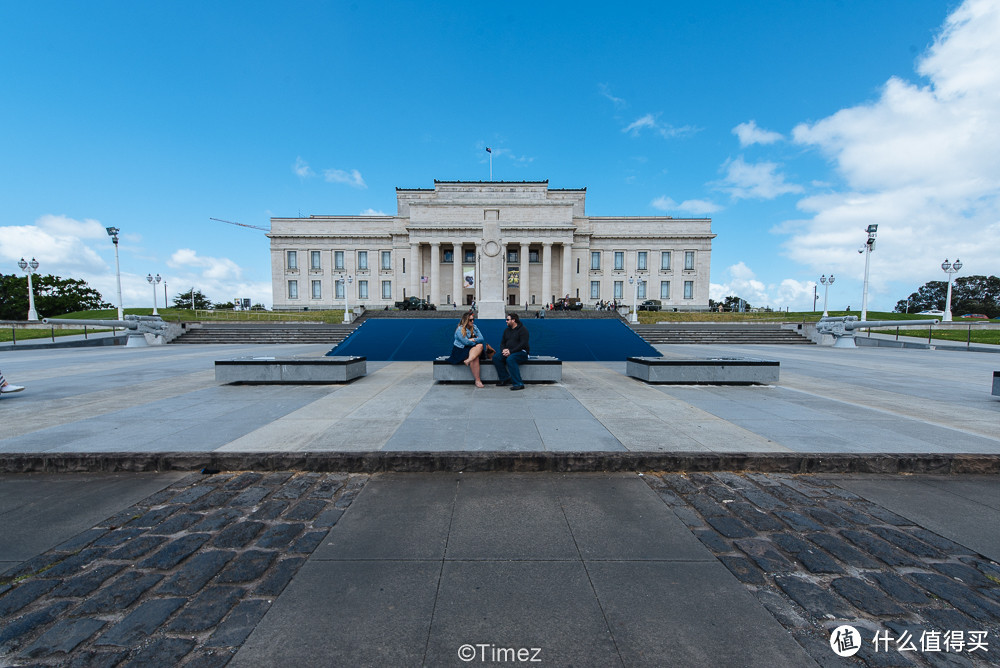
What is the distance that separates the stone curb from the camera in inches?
177

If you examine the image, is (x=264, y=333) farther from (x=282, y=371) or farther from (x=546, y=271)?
(x=546, y=271)

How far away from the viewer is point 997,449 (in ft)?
16.0

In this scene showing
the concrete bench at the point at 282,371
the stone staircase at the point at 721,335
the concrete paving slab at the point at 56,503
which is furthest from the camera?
the stone staircase at the point at 721,335

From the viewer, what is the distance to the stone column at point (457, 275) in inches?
2285

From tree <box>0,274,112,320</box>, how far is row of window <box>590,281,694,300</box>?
73687 millimetres

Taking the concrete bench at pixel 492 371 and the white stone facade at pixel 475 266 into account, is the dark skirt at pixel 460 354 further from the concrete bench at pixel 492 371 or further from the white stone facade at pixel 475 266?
the white stone facade at pixel 475 266

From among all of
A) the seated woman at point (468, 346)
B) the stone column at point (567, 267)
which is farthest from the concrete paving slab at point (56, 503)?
the stone column at point (567, 267)

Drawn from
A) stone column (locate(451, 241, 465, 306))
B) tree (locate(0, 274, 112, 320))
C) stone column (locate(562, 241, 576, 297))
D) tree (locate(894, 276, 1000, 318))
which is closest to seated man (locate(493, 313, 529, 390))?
stone column (locate(451, 241, 465, 306))

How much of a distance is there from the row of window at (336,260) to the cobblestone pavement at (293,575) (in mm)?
60528

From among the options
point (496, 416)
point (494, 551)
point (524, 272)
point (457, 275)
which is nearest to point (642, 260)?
point (524, 272)

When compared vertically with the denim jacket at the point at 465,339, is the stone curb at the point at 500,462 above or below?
below

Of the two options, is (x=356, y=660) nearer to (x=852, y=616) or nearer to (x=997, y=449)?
(x=852, y=616)

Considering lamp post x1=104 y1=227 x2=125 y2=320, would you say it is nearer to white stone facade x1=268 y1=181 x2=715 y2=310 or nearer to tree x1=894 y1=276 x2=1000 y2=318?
white stone facade x1=268 y1=181 x2=715 y2=310

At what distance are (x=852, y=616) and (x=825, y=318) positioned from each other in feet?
95.3
